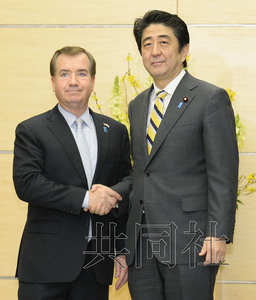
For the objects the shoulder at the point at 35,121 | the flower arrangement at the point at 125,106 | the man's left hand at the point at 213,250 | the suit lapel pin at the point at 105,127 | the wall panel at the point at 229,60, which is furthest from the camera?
the wall panel at the point at 229,60

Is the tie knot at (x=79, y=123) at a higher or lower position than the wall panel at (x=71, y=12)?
lower

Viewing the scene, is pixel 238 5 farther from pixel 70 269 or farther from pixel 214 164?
pixel 70 269

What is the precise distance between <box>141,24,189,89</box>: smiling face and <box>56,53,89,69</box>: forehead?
0.32 meters

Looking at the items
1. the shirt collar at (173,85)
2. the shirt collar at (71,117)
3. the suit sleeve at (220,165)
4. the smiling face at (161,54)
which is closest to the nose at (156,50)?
the smiling face at (161,54)

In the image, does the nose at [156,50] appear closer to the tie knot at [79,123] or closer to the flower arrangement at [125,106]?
the tie knot at [79,123]

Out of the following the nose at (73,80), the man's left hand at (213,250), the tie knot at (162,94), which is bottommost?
the man's left hand at (213,250)

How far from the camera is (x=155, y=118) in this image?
2.55 m

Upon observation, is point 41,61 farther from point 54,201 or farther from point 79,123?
point 54,201

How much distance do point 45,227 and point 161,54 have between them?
3.19 feet

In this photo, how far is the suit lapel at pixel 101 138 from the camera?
2.68 metres

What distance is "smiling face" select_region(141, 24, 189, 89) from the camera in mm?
2562

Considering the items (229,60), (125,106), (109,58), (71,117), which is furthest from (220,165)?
(109,58)

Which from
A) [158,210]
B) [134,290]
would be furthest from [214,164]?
[134,290]

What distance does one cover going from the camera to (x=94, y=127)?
2805mm
